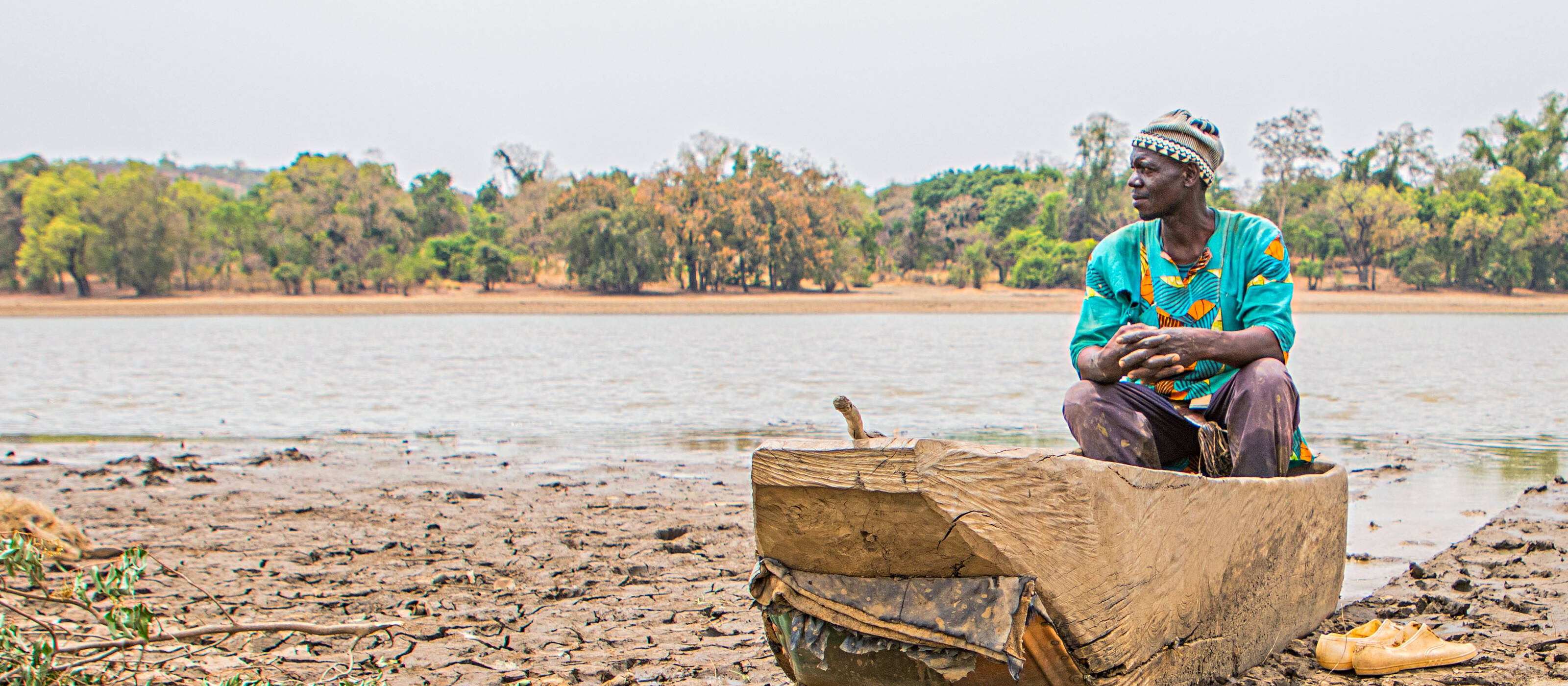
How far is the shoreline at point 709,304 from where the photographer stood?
127 ft

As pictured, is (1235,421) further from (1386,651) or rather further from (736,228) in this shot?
(736,228)

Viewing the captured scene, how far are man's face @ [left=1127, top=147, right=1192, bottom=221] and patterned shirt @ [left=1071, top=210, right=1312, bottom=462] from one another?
0.29ft

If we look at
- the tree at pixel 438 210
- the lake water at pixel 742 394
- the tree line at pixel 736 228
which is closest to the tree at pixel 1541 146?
the tree line at pixel 736 228

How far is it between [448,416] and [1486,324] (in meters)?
29.2

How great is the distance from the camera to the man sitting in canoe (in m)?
2.71

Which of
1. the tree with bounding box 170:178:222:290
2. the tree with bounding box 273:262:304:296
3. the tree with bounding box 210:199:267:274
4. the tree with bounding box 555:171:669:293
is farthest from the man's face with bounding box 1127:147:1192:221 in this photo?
the tree with bounding box 210:199:267:274

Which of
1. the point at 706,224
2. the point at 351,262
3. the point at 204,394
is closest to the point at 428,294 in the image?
the point at 351,262

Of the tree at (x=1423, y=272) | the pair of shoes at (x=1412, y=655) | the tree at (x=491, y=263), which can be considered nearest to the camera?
the pair of shoes at (x=1412, y=655)

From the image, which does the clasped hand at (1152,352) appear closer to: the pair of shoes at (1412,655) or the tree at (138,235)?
the pair of shoes at (1412,655)

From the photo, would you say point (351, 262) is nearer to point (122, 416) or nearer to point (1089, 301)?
point (122, 416)

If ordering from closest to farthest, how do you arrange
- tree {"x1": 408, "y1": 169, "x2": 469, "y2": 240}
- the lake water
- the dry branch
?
the dry branch → the lake water → tree {"x1": 408, "y1": 169, "x2": 469, "y2": 240}

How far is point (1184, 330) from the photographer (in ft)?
8.86

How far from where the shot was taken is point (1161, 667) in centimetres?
230

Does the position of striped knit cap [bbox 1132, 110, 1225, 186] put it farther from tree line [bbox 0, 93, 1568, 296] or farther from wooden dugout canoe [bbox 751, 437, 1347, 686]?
tree line [bbox 0, 93, 1568, 296]
